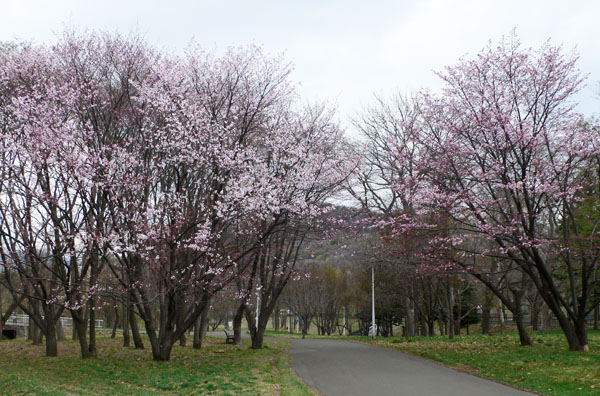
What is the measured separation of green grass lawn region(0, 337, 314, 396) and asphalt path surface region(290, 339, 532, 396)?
0.64 meters

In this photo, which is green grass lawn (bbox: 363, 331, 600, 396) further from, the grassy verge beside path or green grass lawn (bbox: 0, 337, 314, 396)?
green grass lawn (bbox: 0, 337, 314, 396)

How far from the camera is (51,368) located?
14.8 metres

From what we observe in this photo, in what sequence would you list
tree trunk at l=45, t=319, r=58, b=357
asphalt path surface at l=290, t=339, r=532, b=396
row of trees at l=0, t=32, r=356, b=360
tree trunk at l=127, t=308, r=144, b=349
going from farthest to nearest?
tree trunk at l=127, t=308, r=144, b=349 < tree trunk at l=45, t=319, r=58, b=357 < row of trees at l=0, t=32, r=356, b=360 < asphalt path surface at l=290, t=339, r=532, b=396

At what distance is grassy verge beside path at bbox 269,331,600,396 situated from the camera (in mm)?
10328

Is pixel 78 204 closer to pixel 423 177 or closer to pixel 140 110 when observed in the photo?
pixel 140 110

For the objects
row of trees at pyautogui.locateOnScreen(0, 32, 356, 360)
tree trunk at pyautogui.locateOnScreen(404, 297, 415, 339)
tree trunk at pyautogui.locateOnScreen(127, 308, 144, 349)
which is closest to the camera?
row of trees at pyautogui.locateOnScreen(0, 32, 356, 360)

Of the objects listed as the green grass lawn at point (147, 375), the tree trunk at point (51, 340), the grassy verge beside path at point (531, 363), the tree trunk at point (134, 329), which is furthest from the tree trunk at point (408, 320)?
the tree trunk at point (51, 340)

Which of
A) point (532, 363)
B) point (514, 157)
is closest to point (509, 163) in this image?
point (514, 157)

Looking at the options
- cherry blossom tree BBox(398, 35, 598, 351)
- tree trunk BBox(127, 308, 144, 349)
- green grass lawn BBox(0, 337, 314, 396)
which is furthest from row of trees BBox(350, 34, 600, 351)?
tree trunk BBox(127, 308, 144, 349)

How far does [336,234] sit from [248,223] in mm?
3422

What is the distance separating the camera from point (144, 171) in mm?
15766

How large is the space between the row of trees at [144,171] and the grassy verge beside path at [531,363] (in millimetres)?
6330

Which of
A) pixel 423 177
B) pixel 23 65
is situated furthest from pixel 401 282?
pixel 23 65

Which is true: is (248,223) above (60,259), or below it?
above
